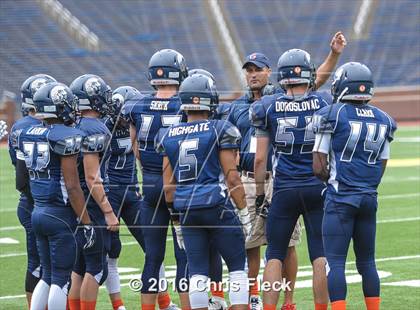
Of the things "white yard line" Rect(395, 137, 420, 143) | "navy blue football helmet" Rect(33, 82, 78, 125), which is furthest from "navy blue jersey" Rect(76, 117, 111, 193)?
"white yard line" Rect(395, 137, 420, 143)

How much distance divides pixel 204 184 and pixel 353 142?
1042 millimetres

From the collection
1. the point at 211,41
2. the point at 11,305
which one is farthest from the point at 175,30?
the point at 11,305

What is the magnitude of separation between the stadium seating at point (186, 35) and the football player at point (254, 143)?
72.9 feet

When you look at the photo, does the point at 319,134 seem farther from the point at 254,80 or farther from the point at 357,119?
the point at 254,80

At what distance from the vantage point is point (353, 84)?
6.57 metres

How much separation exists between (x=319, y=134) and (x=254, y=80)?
4.34 feet

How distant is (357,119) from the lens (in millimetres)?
6469

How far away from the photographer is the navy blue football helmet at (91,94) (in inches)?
285

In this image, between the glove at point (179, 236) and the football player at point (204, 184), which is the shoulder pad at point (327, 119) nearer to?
the football player at point (204, 184)

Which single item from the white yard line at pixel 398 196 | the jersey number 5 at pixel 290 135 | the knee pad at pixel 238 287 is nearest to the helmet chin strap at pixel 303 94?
the jersey number 5 at pixel 290 135

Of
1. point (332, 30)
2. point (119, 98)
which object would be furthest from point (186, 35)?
point (119, 98)

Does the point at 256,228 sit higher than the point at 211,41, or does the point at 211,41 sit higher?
the point at 211,41

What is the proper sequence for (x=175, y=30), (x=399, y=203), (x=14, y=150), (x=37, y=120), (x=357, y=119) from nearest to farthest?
(x=357, y=119) < (x=37, y=120) < (x=14, y=150) < (x=399, y=203) < (x=175, y=30)

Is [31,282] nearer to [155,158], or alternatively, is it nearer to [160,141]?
[155,158]
